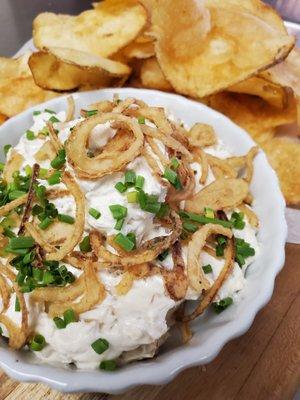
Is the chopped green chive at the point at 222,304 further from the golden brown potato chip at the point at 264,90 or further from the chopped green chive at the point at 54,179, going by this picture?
the golden brown potato chip at the point at 264,90

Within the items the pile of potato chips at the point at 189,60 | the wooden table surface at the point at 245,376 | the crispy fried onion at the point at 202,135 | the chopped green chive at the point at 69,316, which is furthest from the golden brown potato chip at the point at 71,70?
the wooden table surface at the point at 245,376

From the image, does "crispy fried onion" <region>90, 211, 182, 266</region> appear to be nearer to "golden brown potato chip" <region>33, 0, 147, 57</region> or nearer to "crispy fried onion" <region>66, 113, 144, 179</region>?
"crispy fried onion" <region>66, 113, 144, 179</region>

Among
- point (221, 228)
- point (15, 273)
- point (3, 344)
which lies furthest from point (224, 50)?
point (3, 344)

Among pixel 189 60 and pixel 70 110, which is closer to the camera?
pixel 70 110

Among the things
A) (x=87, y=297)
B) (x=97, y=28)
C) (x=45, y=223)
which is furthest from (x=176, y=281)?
(x=97, y=28)

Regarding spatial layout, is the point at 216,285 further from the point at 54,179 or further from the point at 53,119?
the point at 53,119

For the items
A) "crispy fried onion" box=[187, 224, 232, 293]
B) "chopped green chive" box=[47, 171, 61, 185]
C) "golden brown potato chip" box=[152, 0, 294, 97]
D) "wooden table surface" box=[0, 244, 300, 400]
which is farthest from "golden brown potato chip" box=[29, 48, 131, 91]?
"wooden table surface" box=[0, 244, 300, 400]

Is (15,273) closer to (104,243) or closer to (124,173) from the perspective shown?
(104,243)
